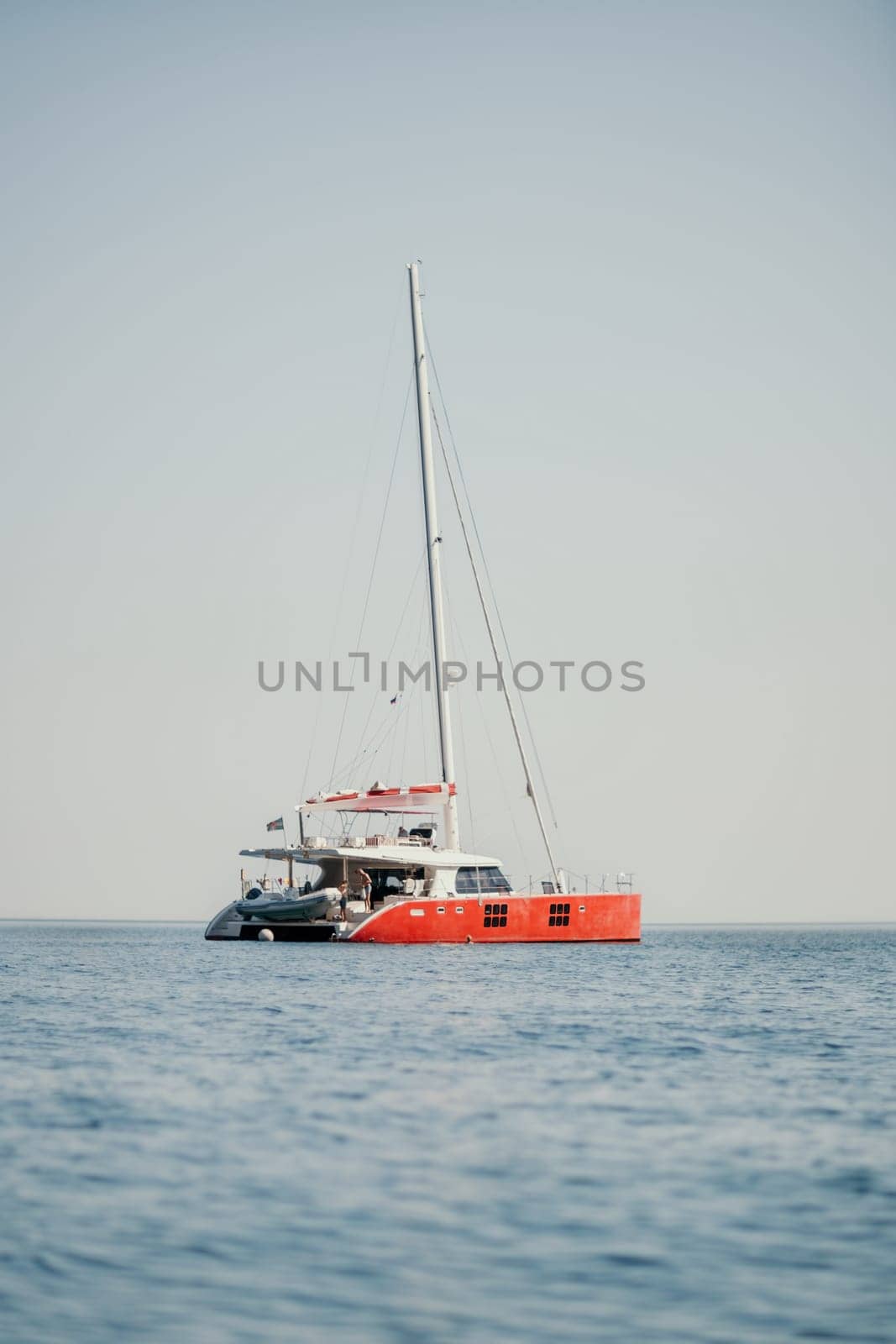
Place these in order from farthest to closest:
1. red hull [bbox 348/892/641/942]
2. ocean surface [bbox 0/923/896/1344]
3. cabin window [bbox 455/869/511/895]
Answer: cabin window [bbox 455/869/511/895]
red hull [bbox 348/892/641/942]
ocean surface [bbox 0/923/896/1344]

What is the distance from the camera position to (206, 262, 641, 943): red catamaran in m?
52.0

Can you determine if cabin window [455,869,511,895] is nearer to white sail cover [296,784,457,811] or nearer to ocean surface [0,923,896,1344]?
white sail cover [296,784,457,811]

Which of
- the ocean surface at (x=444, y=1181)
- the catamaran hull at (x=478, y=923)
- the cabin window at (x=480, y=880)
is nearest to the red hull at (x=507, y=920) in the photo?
the catamaran hull at (x=478, y=923)

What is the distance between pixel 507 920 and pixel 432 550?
607 inches

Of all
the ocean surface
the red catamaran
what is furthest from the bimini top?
the ocean surface

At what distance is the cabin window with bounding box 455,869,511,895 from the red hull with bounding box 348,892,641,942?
29.6 inches

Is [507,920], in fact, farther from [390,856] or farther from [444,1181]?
[444,1181]

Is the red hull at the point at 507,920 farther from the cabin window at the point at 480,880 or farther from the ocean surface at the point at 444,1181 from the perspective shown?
the ocean surface at the point at 444,1181

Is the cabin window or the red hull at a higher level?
the cabin window

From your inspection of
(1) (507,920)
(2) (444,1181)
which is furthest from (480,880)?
(2) (444,1181)

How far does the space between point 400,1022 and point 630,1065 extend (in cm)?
694

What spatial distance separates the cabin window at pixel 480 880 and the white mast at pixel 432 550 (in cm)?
215

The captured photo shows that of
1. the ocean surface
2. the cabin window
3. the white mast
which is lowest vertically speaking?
the ocean surface

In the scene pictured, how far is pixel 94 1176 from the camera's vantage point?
12703mm
